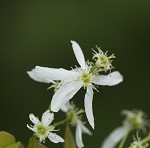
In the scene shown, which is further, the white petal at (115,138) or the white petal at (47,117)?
the white petal at (115,138)

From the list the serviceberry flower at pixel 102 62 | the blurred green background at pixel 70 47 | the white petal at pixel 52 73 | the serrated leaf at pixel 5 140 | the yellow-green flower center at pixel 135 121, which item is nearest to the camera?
the serrated leaf at pixel 5 140

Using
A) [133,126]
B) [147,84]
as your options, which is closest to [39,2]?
[147,84]

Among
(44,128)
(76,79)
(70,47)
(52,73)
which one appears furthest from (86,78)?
(70,47)

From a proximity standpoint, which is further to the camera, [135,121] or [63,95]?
[135,121]

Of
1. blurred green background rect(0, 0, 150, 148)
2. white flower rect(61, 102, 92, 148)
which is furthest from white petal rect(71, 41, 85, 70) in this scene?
blurred green background rect(0, 0, 150, 148)

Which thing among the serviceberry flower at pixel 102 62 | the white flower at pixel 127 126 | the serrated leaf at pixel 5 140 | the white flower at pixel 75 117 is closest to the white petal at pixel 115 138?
the white flower at pixel 127 126

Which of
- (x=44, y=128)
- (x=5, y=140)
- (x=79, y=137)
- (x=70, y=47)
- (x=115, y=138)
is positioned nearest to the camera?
(x=5, y=140)

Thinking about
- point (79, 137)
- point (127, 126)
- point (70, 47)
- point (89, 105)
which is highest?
point (89, 105)

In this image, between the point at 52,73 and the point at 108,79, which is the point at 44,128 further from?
the point at 108,79

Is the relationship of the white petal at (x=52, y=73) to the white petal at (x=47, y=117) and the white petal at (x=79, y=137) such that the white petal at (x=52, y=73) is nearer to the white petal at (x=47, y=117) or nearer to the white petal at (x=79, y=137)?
the white petal at (x=47, y=117)
